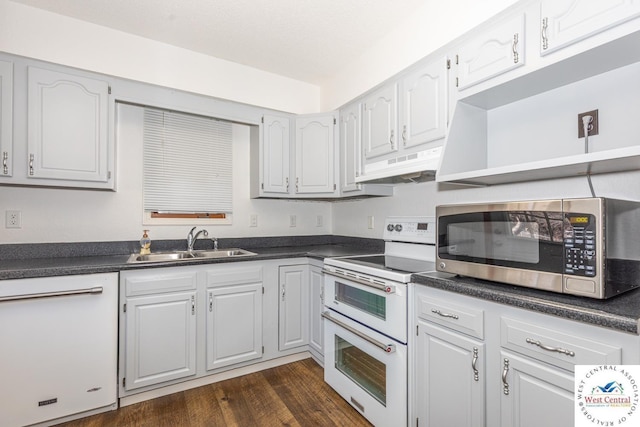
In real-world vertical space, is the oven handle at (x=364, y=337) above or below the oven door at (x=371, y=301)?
below

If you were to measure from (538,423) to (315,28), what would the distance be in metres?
2.57

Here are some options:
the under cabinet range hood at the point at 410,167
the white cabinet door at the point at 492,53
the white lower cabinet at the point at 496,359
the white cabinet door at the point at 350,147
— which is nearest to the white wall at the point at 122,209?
the white cabinet door at the point at 350,147

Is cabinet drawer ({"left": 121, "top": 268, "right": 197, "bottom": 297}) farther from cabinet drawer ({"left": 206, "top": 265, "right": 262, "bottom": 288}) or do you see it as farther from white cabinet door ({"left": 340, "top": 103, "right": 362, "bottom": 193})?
white cabinet door ({"left": 340, "top": 103, "right": 362, "bottom": 193})

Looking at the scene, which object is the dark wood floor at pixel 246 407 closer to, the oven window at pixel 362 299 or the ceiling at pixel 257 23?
the oven window at pixel 362 299

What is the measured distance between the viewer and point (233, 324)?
231cm

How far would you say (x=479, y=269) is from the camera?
4.40 feet

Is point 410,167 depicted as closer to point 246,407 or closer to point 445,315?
point 445,315

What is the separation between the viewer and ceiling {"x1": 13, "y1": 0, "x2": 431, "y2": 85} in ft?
6.73

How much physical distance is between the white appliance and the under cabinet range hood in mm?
320

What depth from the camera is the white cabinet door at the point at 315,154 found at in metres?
2.86

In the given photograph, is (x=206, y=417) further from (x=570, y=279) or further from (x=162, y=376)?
(x=570, y=279)

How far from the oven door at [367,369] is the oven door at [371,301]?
0.05 meters

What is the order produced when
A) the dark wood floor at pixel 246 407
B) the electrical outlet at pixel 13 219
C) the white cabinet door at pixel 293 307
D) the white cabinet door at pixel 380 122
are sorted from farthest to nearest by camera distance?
the white cabinet door at pixel 293 307, the white cabinet door at pixel 380 122, the electrical outlet at pixel 13 219, the dark wood floor at pixel 246 407

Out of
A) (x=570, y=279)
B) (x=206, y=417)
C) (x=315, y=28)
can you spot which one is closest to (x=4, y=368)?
(x=206, y=417)
